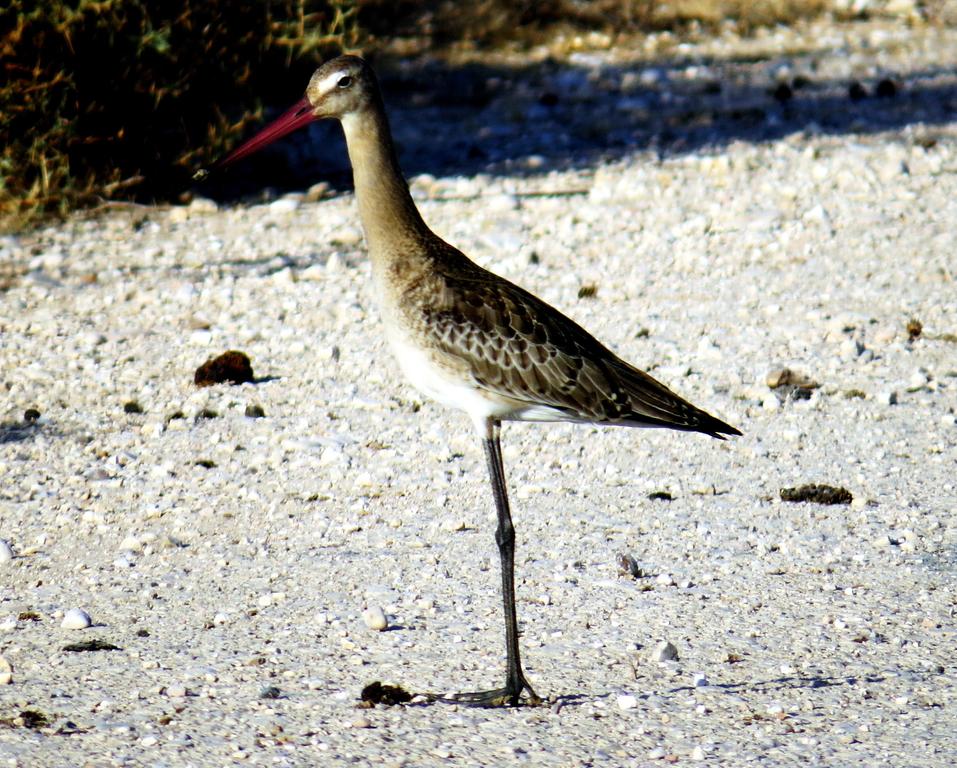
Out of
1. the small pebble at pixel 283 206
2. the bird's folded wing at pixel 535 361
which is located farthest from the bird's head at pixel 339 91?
the small pebble at pixel 283 206

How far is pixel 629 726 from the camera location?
4559mm

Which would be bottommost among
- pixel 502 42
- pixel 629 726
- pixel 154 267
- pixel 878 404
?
pixel 629 726

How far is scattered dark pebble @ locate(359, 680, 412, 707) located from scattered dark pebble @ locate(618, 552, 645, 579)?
1.26m

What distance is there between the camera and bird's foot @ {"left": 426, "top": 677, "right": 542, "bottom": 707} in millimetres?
4723

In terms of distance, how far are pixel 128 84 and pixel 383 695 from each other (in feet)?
23.4

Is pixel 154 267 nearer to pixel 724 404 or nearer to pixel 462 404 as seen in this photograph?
pixel 724 404

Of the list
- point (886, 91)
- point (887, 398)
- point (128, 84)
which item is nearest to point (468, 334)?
point (887, 398)

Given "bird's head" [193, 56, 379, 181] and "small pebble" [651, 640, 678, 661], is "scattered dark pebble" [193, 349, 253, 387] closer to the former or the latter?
"bird's head" [193, 56, 379, 181]

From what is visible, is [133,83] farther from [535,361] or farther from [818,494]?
[535,361]

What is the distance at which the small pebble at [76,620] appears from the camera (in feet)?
17.0

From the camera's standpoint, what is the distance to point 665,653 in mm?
4988

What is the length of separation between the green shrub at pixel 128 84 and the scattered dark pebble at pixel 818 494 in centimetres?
587

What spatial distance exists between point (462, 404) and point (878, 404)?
302cm

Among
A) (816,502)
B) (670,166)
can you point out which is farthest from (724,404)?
(670,166)
